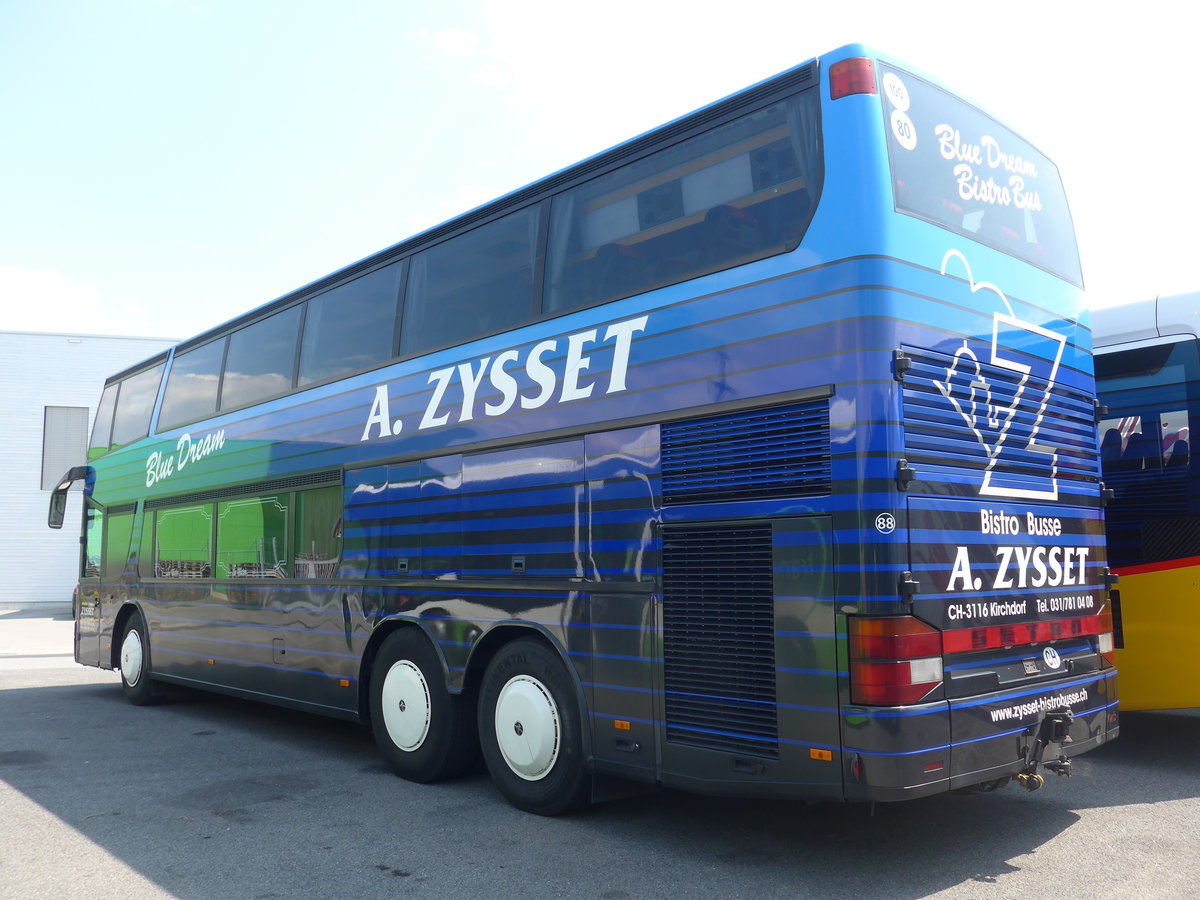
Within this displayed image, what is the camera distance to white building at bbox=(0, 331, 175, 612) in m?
33.1

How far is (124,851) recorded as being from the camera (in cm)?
541

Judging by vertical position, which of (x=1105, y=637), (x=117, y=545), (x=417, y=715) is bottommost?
(x=417, y=715)

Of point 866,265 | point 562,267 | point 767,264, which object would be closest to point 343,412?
point 562,267

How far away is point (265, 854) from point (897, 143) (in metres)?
4.96

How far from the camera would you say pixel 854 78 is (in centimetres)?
478

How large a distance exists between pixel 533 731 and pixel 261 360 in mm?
5220

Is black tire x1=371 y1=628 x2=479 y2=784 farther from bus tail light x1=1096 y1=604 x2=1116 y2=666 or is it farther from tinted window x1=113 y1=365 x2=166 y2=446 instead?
tinted window x1=113 y1=365 x2=166 y2=446

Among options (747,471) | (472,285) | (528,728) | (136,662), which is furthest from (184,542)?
(747,471)

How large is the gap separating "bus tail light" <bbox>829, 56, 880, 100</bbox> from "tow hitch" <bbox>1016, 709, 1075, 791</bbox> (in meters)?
3.25

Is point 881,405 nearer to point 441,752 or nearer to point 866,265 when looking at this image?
point 866,265

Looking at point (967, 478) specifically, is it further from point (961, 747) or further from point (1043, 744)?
point (1043, 744)

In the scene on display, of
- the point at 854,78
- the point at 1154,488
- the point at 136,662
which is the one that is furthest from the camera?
the point at 136,662

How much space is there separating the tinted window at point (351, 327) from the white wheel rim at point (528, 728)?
9.53ft

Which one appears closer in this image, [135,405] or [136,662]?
[136,662]
